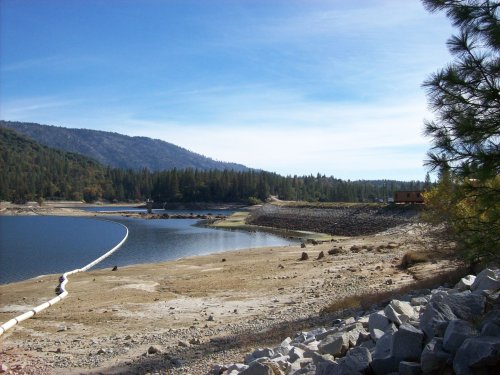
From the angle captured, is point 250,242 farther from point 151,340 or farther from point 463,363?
point 463,363

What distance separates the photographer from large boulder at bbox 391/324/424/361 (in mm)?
7484

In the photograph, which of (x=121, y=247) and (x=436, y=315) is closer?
(x=436, y=315)

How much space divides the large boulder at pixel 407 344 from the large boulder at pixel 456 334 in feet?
1.65

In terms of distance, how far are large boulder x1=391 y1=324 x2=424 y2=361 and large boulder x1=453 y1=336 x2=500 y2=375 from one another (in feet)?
2.94

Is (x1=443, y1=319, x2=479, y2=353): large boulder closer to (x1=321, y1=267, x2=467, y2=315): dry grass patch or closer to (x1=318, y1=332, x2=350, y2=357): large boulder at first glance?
(x1=318, y1=332, x2=350, y2=357): large boulder

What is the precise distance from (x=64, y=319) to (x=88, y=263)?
81.3ft

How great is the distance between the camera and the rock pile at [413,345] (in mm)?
6723

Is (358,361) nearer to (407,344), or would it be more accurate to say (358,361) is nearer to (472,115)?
(407,344)

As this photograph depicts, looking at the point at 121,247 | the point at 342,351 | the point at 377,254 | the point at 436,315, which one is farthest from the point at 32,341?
the point at 121,247

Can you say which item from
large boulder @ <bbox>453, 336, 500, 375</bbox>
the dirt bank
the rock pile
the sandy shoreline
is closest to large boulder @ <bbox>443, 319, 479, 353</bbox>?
the rock pile

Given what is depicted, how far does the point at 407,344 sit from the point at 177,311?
520 inches

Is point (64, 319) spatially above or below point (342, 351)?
below

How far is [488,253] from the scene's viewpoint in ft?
29.1

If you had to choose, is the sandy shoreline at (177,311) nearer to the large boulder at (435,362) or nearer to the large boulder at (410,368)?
the large boulder at (410,368)
